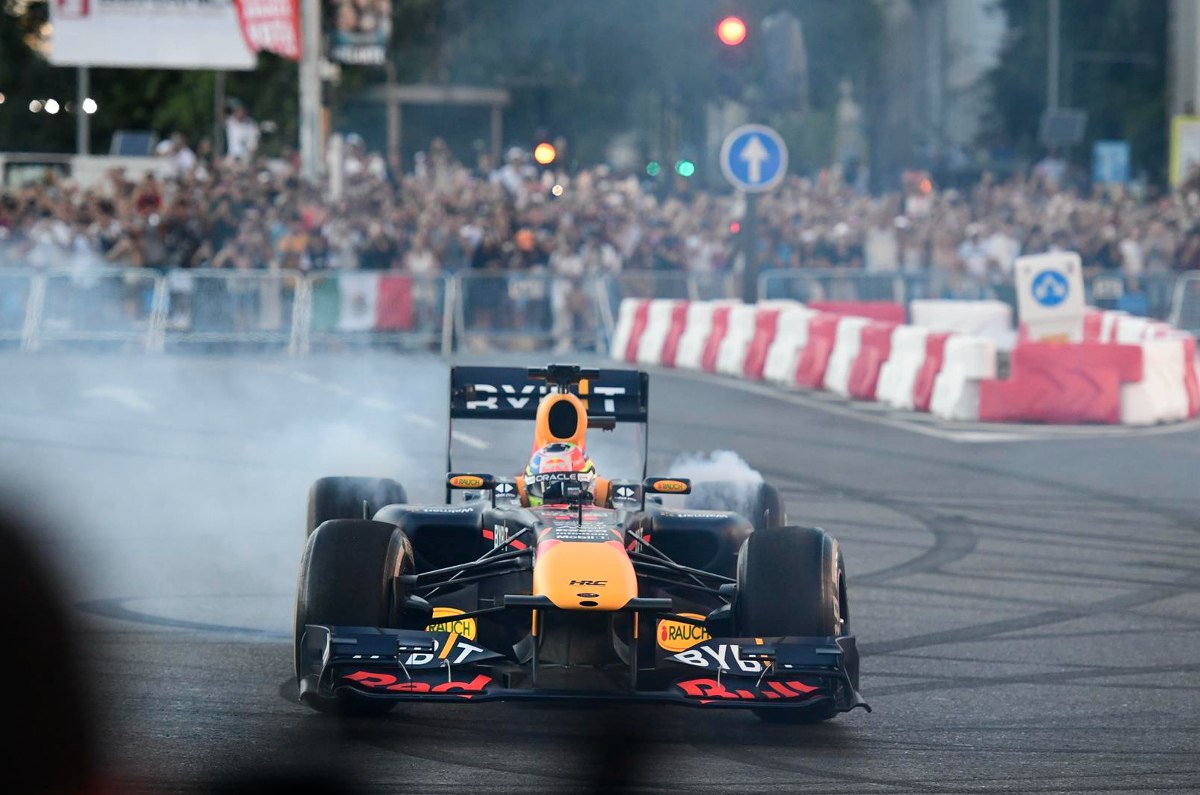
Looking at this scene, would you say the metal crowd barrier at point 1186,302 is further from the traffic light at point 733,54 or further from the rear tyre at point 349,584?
the rear tyre at point 349,584

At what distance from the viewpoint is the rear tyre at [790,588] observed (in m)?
7.07

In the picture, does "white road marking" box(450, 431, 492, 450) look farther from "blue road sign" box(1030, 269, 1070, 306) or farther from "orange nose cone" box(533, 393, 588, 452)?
"orange nose cone" box(533, 393, 588, 452)

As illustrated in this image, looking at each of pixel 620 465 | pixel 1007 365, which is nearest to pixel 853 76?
pixel 1007 365

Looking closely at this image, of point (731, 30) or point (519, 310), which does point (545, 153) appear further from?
point (731, 30)

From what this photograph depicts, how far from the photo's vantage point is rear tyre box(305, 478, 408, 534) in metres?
8.65

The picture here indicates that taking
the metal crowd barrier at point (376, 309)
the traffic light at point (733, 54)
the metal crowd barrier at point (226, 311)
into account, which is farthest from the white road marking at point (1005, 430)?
the metal crowd barrier at point (226, 311)

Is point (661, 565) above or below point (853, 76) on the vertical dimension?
below

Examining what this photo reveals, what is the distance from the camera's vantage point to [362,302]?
26.0m

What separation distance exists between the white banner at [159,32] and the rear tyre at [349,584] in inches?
1229

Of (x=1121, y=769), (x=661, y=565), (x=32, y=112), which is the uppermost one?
(x=32, y=112)

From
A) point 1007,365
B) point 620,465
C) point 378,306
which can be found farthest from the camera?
point 378,306

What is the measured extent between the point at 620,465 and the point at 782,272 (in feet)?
43.5

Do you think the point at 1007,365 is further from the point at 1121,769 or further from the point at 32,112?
the point at 32,112

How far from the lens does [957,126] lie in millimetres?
88125
